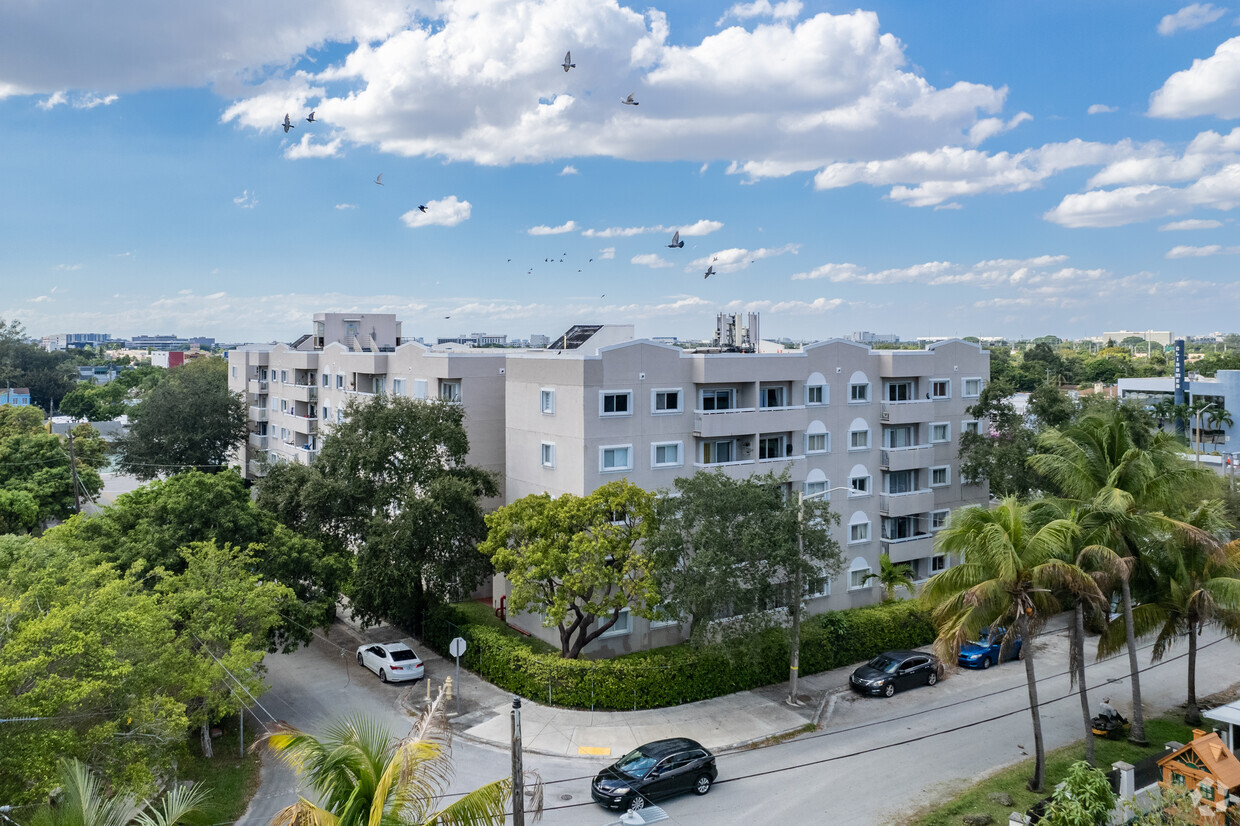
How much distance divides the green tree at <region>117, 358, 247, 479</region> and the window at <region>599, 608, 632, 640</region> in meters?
41.8

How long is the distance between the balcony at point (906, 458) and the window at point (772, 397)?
6575 mm

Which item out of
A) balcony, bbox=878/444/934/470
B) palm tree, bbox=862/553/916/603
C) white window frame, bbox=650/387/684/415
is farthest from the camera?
balcony, bbox=878/444/934/470

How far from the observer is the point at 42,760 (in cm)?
1530

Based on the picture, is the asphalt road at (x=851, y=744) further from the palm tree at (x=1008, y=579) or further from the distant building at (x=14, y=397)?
the distant building at (x=14, y=397)

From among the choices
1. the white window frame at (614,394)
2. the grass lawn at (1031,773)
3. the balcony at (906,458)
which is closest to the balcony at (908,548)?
the balcony at (906,458)

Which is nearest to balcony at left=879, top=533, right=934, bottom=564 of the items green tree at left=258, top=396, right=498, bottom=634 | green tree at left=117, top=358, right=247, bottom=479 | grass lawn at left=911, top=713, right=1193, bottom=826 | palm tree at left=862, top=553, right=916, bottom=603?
palm tree at left=862, top=553, right=916, bottom=603

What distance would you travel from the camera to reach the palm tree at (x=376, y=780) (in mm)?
9664

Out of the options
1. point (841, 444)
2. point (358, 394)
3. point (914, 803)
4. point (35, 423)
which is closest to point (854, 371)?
point (841, 444)

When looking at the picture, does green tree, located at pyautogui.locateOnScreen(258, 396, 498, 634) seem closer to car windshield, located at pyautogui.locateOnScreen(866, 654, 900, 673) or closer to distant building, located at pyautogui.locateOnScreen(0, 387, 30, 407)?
car windshield, located at pyautogui.locateOnScreen(866, 654, 900, 673)

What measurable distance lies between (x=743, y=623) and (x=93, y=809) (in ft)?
65.7

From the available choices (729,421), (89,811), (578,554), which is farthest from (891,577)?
(89,811)

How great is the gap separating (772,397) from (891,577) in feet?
32.7

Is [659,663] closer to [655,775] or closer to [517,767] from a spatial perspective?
[655,775]

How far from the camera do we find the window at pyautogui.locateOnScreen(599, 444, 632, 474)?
32.5 m
